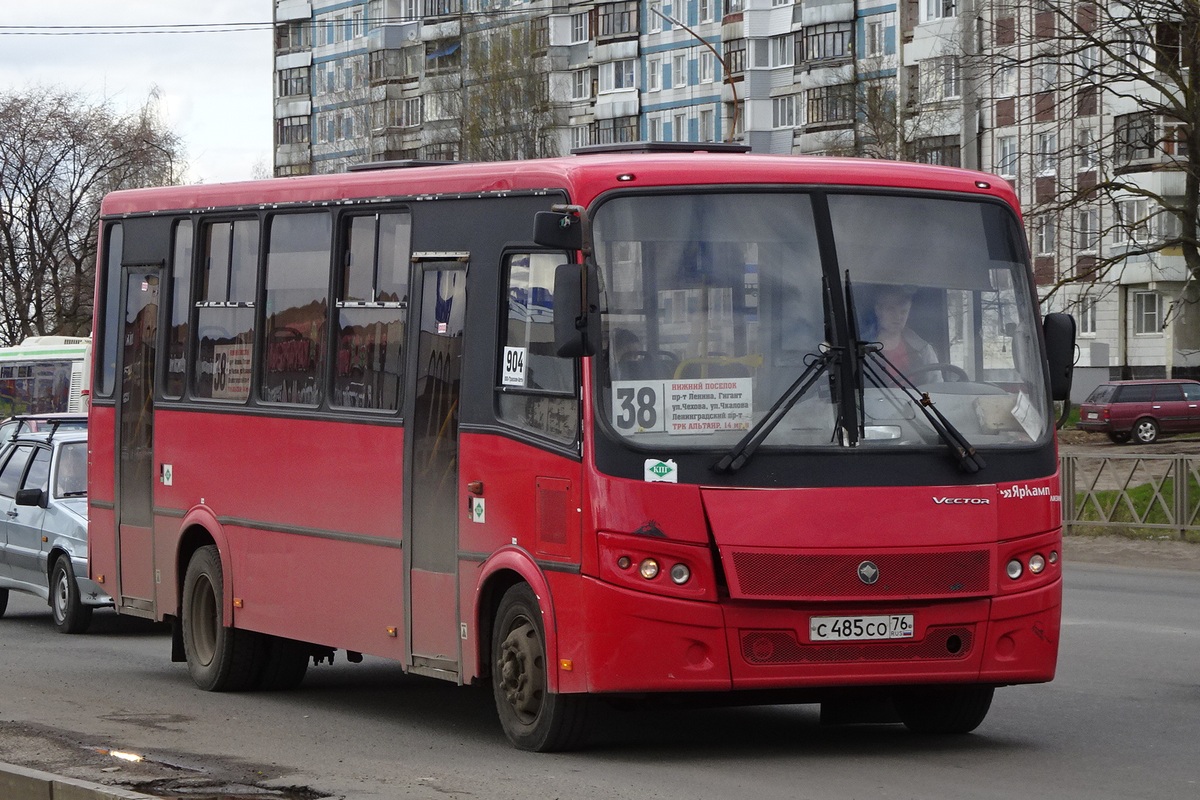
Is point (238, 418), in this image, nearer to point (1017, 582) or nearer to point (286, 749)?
point (286, 749)

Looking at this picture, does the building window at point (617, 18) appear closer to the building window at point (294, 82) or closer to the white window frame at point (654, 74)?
the white window frame at point (654, 74)

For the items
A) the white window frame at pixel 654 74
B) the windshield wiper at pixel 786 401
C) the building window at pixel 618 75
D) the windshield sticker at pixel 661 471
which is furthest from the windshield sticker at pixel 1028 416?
the building window at pixel 618 75

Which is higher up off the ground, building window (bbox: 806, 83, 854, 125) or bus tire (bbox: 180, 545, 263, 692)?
building window (bbox: 806, 83, 854, 125)

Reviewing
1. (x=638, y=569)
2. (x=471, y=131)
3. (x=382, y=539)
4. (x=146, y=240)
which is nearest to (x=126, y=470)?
(x=146, y=240)

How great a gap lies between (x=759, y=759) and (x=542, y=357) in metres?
2.12

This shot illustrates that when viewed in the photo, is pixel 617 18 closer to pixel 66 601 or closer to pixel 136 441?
pixel 66 601

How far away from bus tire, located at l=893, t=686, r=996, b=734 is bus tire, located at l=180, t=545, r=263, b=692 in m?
4.58

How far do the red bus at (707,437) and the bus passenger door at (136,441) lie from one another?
10.8 ft

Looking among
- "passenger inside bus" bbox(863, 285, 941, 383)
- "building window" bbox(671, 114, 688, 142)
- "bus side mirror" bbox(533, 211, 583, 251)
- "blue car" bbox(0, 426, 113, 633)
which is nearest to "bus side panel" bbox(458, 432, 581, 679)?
"bus side mirror" bbox(533, 211, 583, 251)

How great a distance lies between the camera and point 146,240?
1555cm

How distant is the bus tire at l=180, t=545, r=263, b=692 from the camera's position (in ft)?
46.2

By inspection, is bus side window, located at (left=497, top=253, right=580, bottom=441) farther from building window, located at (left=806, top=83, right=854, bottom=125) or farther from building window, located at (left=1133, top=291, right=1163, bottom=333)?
building window, located at (left=806, top=83, right=854, bottom=125)

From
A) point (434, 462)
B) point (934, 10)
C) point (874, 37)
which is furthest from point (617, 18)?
point (434, 462)

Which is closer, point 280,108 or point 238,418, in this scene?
point 238,418
